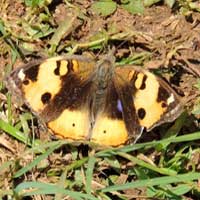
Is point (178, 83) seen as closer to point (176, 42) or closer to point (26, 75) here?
point (176, 42)

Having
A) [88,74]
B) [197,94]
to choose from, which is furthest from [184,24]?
[88,74]

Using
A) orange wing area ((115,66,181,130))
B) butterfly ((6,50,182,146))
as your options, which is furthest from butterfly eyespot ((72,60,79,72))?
orange wing area ((115,66,181,130))

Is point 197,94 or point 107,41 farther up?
point 107,41

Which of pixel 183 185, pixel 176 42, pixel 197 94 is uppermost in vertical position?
pixel 176 42

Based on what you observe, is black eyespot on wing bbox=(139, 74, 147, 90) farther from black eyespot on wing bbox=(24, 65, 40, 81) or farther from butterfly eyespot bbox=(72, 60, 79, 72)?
black eyespot on wing bbox=(24, 65, 40, 81)

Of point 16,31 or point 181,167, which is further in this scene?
point 16,31

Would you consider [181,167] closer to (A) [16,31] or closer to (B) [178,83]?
(B) [178,83]
